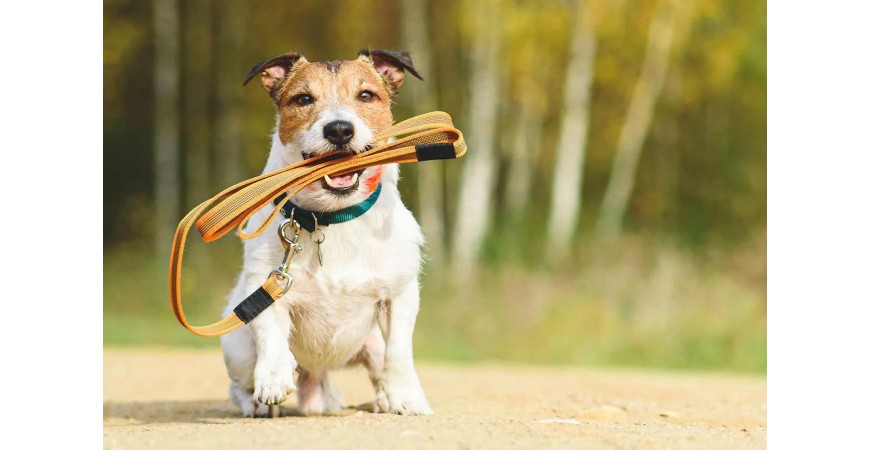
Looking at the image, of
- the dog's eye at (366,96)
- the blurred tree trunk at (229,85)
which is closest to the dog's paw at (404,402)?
the dog's eye at (366,96)

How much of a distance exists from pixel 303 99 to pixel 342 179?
0.48 m

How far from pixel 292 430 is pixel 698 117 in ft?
54.0

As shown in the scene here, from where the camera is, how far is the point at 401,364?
198 inches

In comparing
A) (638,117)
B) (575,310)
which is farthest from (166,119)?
(575,310)

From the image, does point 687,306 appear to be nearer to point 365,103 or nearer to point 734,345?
point 734,345

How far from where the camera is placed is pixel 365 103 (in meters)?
4.92

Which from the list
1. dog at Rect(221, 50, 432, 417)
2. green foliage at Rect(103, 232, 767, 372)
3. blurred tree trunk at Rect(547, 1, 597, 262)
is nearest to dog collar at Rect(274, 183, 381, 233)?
dog at Rect(221, 50, 432, 417)

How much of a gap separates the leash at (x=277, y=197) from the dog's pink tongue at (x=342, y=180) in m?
0.08

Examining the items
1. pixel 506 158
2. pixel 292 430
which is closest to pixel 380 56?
pixel 292 430

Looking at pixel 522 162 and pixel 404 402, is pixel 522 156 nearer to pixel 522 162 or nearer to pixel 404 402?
pixel 522 162

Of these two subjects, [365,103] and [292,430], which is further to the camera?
[365,103]

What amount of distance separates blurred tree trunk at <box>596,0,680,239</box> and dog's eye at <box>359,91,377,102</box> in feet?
39.1

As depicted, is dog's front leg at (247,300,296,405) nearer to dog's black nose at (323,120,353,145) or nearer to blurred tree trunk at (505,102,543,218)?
dog's black nose at (323,120,353,145)

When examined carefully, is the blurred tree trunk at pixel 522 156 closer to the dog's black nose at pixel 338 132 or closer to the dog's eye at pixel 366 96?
the dog's eye at pixel 366 96
